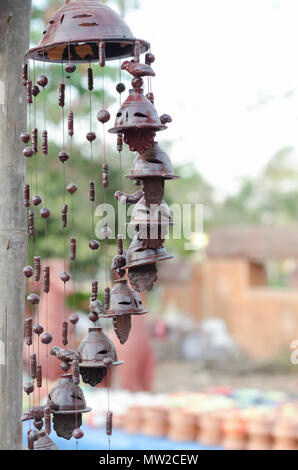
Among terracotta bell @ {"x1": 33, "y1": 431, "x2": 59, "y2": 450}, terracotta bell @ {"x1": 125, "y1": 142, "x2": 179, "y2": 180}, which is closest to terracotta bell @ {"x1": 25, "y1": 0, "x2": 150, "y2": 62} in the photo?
terracotta bell @ {"x1": 125, "y1": 142, "x2": 179, "y2": 180}

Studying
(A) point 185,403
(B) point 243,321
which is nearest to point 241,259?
(B) point 243,321

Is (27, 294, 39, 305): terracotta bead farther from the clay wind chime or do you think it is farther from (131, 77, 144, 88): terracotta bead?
(131, 77, 144, 88): terracotta bead

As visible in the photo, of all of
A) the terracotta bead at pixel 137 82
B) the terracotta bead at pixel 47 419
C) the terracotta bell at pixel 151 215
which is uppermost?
the terracotta bead at pixel 137 82

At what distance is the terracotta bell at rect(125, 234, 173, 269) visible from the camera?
5.29ft

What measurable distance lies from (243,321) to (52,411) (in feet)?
31.7

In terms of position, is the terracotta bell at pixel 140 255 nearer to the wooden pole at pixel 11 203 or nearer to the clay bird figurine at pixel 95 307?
the clay bird figurine at pixel 95 307

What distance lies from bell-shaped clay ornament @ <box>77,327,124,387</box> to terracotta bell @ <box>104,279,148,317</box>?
→ 0.12 metres

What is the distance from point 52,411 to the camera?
1.79 meters

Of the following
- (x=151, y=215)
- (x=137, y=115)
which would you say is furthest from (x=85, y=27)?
(x=151, y=215)

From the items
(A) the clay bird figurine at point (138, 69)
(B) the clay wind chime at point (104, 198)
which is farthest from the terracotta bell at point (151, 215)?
(A) the clay bird figurine at point (138, 69)

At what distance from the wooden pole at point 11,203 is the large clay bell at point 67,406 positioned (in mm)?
153

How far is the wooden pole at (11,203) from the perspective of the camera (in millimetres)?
1891

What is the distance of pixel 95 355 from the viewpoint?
1.77 m

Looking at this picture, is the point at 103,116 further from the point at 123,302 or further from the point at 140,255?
the point at 123,302
